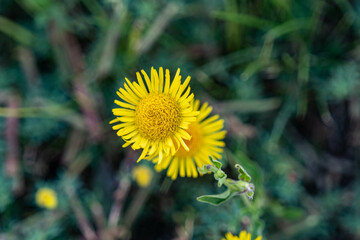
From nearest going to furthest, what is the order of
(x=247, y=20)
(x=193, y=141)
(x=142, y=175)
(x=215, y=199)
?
(x=215, y=199)
(x=193, y=141)
(x=142, y=175)
(x=247, y=20)

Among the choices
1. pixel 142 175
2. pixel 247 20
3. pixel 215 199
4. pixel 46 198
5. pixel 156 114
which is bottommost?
pixel 215 199

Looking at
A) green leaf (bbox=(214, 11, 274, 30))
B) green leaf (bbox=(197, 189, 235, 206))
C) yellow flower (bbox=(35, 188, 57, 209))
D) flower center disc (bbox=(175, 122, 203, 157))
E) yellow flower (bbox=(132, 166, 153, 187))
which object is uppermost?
green leaf (bbox=(214, 11, 274, 30))

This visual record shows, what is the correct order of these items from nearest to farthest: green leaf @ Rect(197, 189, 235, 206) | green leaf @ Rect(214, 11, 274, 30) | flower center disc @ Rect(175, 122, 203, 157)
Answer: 1. green leaf @ Rect(197, 189, 235, 206)
2. flower center disc @ Rect(175, 122, 203, 157)
3. green leaf @ Rect(214, 11, 274, 30)

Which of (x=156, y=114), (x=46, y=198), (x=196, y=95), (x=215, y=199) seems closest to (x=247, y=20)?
(x=196, y=95)

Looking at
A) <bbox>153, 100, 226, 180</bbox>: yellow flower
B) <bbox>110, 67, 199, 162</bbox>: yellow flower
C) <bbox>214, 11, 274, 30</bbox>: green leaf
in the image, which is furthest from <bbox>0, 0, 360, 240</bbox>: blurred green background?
<bbox>110, 67, 199, 162</bbox>: yellow flower

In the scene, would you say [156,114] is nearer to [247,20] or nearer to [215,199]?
[215,199]

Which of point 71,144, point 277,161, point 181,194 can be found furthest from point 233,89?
point 71,144

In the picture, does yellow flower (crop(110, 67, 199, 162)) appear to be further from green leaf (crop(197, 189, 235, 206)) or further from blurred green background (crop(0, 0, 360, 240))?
blurred green background (crop(0, 0, 360, 240))

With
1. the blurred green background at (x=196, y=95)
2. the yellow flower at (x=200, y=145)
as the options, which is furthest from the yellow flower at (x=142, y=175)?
the yellow flower at (x=200, y=145)
